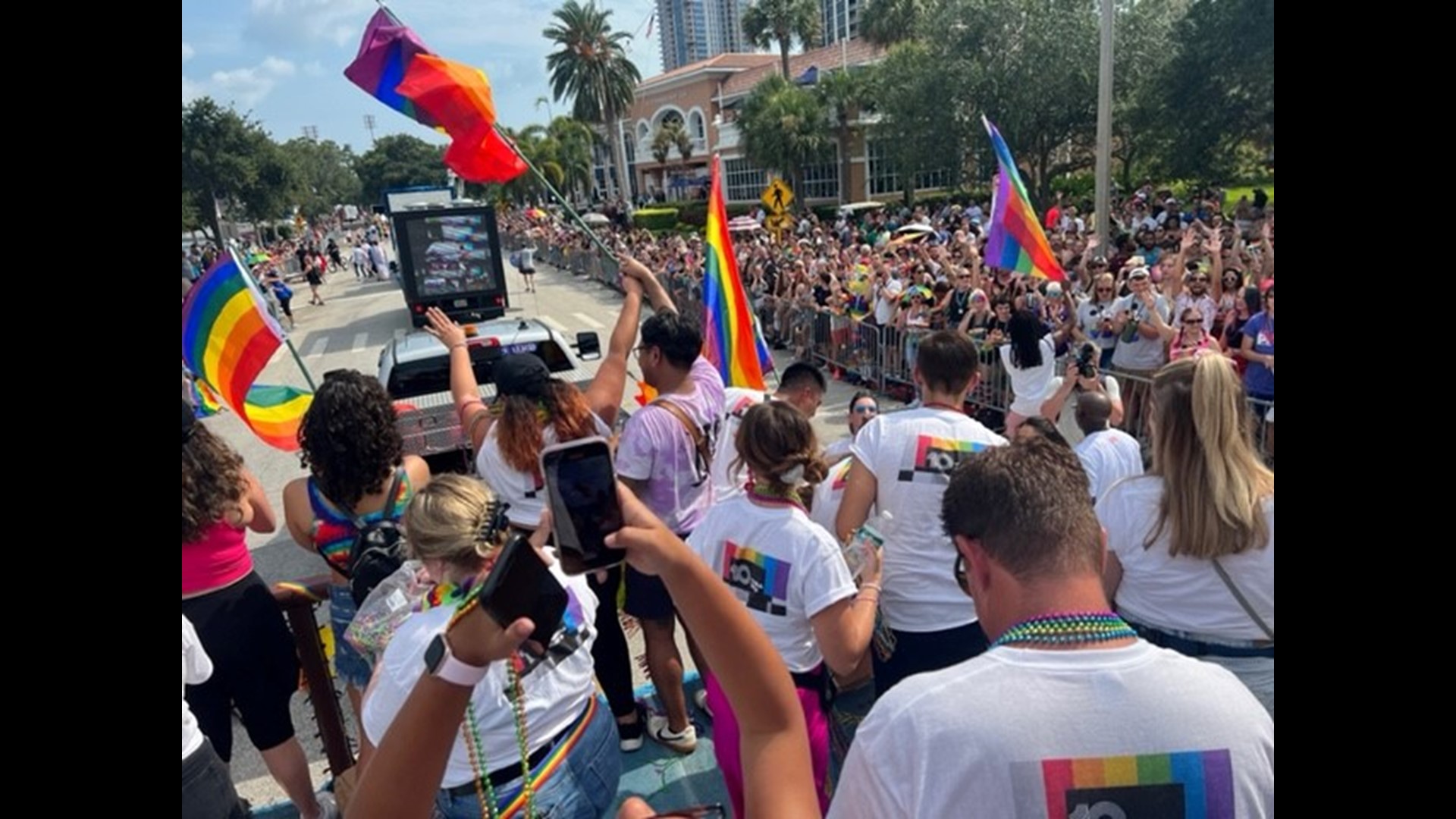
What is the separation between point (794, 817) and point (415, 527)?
1200mm

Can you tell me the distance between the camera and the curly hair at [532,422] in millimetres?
3275

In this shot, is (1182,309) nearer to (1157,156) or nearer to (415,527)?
(415,527)

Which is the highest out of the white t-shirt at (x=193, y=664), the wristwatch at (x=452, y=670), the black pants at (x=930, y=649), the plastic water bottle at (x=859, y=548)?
the wristwatch at (x=452, y=670)

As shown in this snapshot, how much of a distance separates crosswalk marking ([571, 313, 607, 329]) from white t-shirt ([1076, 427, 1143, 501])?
1547cm

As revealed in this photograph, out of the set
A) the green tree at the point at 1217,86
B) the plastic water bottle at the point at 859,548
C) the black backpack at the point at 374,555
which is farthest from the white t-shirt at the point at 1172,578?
the green tree at the point at 1217,86

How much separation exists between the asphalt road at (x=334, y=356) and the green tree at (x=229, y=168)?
11.1 m

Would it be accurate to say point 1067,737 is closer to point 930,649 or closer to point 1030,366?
point 930,649

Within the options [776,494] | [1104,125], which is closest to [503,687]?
[776,494]

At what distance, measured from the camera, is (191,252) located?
1138 inches

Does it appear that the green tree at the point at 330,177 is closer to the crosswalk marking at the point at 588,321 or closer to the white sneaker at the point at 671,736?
the crosswalk marking at the point at 588,321

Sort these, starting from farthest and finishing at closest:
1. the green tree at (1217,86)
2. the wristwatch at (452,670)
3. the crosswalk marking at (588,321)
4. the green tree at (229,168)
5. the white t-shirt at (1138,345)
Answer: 1. the green tree at (229,168)
2. the green tree at (1217,86)
3. the crosswalk marking at (588,321)
4. the white t-shirt at (1138,345)
5. the wristwatch at (452,670)

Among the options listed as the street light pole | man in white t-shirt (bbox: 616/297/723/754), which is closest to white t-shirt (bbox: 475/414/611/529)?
man in white t-shirt (bbox: 616/297/723/754)

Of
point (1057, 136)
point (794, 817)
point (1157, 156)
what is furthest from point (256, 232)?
point (794, 817)
